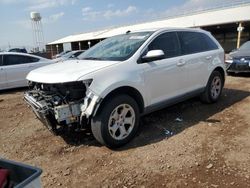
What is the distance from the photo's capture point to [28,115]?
6.41 m

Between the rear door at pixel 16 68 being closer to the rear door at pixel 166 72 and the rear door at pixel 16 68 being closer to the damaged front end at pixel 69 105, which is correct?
→ the damaged front end at pixel 69 105

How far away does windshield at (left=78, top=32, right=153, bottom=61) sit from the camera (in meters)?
4.64

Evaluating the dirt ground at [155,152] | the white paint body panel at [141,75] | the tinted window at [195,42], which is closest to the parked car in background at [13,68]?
the dirt ground at [155,152]

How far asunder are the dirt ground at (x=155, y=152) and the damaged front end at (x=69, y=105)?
21.0 inches

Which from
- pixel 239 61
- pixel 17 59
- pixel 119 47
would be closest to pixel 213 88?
pixel 119 47

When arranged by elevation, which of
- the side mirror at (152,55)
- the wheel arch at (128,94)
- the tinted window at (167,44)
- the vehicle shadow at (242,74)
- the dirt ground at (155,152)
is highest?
the tinted window at (167,44)

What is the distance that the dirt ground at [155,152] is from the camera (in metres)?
3.40

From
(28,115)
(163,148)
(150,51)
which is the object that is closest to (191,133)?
(163,148)

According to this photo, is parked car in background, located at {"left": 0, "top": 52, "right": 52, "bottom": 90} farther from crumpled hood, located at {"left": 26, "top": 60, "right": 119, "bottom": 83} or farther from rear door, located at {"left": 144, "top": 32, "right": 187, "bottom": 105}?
rear door, located at {"left": 144, "top": 32, "right": 187, "bottom": 105}

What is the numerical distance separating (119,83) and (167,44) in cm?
162

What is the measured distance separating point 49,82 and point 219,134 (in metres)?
2.87

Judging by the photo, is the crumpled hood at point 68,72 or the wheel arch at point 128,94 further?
the wheel arch at point 128,94

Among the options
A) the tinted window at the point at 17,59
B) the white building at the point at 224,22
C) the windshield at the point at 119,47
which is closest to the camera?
the windshield at the point at 119,47

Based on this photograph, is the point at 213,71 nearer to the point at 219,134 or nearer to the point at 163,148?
the point at 219,134
